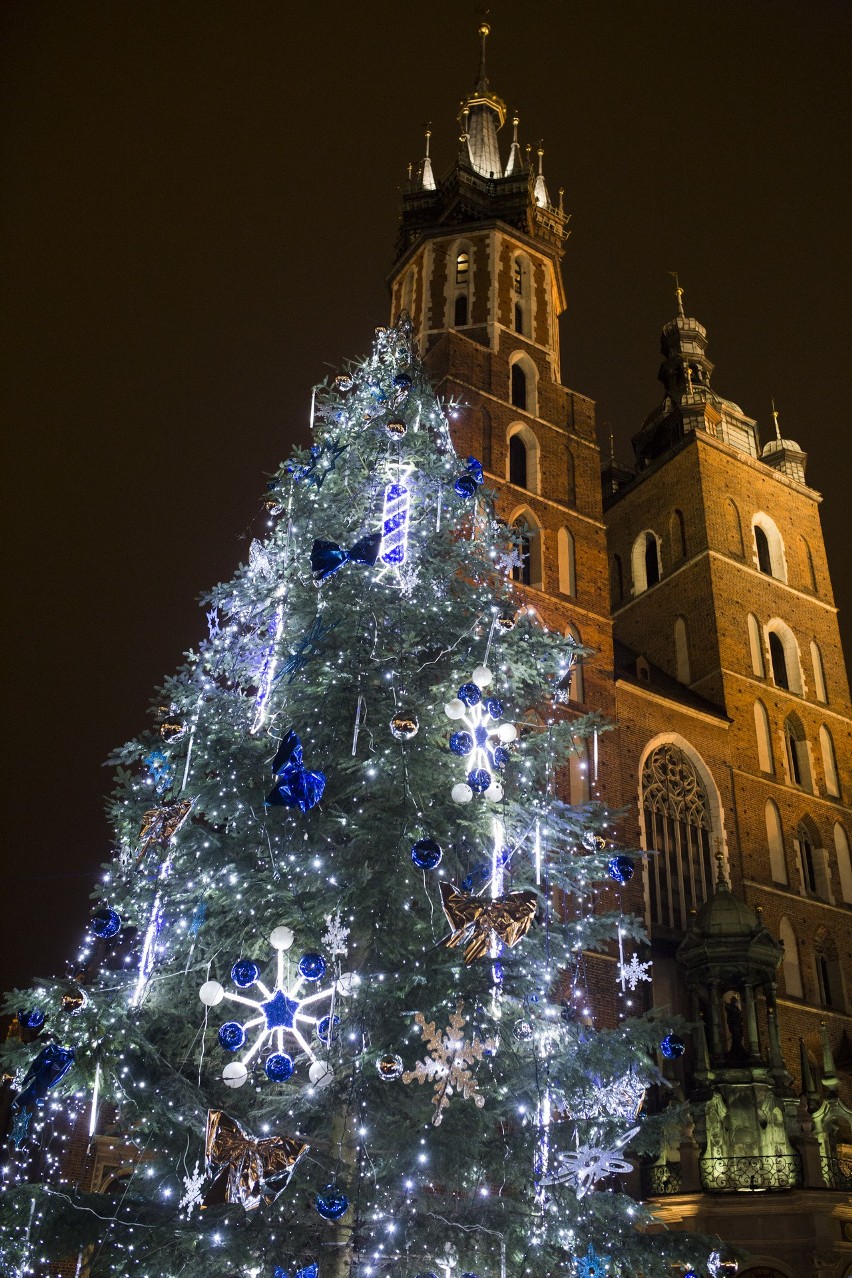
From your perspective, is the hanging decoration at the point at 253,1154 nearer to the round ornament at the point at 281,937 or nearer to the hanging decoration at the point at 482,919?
the round ornament at the point at 281,937

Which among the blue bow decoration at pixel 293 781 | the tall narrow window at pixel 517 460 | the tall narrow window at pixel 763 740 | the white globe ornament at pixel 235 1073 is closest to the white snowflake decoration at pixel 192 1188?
the white globe ornament at pixel 235 1073

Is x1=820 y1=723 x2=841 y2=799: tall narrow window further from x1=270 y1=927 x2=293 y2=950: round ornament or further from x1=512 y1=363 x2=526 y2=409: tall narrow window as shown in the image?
x1=270 y1=927 x2=293 y2=950: round ornament

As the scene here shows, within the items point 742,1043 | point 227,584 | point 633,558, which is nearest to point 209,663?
point 227,584

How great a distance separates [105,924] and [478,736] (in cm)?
272

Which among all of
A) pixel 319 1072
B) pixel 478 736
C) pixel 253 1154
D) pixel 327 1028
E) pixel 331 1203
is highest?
pixel 478 736

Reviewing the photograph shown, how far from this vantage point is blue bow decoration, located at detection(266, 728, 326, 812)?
21.4 feet

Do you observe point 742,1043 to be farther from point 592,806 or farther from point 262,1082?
point 262,1082

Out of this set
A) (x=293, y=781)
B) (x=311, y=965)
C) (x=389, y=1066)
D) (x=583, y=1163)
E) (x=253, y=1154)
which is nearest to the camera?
(x=389, y=1066)

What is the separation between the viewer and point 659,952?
17938 mm

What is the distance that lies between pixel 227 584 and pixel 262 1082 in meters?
3.78

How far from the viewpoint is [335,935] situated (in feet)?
22.0

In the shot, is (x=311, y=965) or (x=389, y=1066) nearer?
(x=389, y=1066)

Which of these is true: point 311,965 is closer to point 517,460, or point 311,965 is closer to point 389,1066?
point 389,1066

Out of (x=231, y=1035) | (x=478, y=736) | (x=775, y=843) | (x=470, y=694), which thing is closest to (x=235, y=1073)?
(x=231, y=1035)
